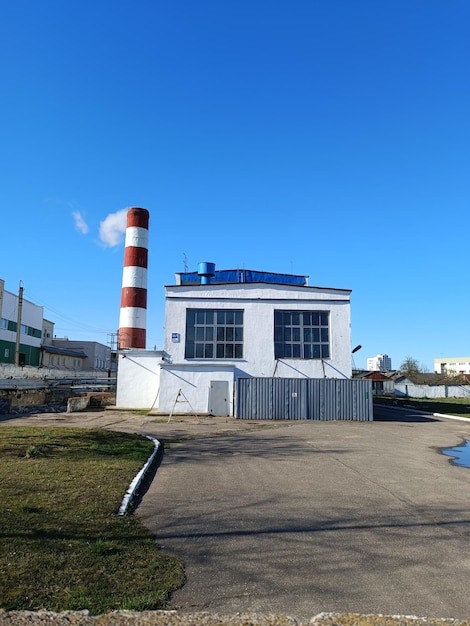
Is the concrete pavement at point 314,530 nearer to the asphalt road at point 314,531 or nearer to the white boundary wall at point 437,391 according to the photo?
the asphalt road at point 314,531

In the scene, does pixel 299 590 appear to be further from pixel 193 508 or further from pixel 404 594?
pixel 193 508

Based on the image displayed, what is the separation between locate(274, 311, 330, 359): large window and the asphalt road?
14.8 meters

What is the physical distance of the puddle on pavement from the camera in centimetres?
1144

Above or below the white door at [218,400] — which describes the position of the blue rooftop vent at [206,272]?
above

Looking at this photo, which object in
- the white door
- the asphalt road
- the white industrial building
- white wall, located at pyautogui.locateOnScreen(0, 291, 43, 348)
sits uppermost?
white wall, located at pyautogui.locateOnScreen(0, 291, 43, 348)

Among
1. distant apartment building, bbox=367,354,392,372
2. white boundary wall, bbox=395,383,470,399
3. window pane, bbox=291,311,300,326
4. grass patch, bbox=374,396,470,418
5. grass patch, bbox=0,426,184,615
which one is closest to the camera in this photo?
grass patch, bbox=0,426,184,615

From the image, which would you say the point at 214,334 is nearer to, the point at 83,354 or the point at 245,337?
the point at 245,337

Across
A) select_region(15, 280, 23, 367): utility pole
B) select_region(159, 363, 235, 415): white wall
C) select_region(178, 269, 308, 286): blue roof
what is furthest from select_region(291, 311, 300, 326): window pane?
select_region(15, 280, 23, 367): utility pole

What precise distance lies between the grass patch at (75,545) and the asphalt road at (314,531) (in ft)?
1.08

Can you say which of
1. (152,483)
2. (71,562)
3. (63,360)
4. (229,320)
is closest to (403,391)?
(229,320)

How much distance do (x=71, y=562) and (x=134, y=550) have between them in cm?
67

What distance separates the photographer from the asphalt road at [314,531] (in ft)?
13.0

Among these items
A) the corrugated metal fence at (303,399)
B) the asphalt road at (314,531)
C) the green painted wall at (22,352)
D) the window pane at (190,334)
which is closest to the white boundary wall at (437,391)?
the corrugated metal fence at (303,399)

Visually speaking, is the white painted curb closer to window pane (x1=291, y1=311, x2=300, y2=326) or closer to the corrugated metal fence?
the corrugated metal fence
